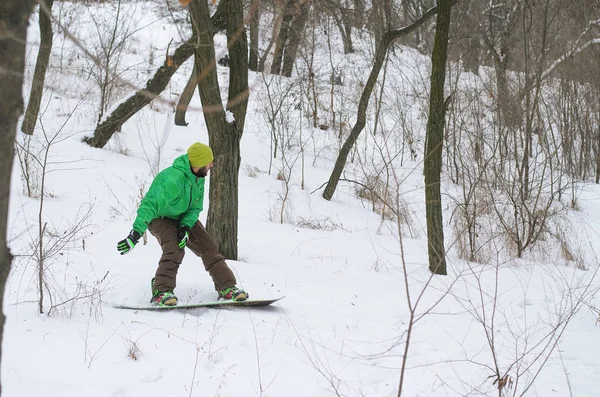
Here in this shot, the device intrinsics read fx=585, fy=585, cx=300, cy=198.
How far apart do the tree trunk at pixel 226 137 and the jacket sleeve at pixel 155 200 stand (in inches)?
56.5

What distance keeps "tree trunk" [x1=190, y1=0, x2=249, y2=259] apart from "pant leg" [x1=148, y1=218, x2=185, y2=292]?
145cm

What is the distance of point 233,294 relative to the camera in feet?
15.0

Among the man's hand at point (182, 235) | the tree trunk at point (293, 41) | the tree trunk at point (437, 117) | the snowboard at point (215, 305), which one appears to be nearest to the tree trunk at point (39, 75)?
the tree trunk at point (293, 41)

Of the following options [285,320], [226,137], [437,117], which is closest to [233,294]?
[285,320]

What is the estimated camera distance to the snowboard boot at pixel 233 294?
456cm

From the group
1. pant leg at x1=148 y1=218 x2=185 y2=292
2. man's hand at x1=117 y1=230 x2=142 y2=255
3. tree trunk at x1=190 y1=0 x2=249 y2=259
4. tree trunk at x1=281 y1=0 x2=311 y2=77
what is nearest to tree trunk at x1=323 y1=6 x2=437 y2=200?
tree trunk at x1=281 y1=0 x2=311 y2=77

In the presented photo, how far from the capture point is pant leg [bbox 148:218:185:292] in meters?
4.41

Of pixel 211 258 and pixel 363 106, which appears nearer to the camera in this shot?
pixel 211 258

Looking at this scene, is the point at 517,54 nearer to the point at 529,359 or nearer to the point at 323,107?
the point at 323,107

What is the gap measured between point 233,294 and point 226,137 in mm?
1814

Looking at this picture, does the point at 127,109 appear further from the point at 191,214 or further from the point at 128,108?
the point at 191,214

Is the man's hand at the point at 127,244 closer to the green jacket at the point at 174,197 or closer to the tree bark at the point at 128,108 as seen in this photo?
the green jacket at the point at 174,197

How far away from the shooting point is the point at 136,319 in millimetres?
4059

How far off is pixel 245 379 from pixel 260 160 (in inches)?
389
